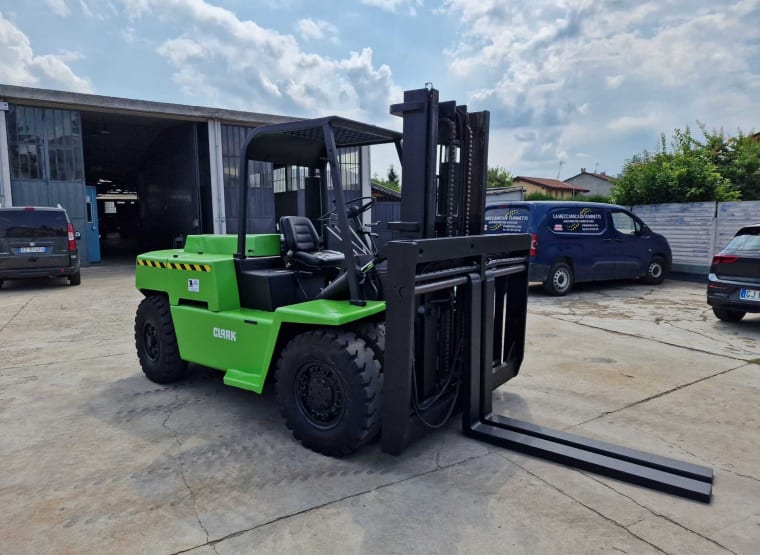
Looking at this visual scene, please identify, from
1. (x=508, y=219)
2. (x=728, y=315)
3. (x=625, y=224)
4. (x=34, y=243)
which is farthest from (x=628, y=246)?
(x=34, y=243)

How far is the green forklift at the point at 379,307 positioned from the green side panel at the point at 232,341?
13mm

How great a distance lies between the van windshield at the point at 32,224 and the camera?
408 inches

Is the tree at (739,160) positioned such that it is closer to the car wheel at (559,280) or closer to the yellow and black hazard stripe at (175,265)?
the car wheel at (559,280)

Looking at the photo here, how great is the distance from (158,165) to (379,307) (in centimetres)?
2242

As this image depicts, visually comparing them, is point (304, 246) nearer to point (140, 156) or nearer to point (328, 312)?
point (328, 312)

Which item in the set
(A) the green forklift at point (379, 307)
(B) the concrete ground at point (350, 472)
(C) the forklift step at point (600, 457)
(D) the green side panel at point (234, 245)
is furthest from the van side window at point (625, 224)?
(D) the green side panel at point (234, 245)

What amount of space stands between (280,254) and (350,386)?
5.85 ft

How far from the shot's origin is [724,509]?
2.79 metres

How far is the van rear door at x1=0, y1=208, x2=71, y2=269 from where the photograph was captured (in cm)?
1042

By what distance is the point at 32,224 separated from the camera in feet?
34.9

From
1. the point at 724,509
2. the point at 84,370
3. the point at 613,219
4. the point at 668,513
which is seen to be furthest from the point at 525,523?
the point at 613,219

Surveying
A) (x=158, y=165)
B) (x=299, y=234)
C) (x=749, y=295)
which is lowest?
(x=749, y=295)

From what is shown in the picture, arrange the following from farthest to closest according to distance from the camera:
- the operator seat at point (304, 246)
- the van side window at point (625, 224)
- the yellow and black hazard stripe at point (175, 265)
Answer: the van side window at point (625, 224) → the yellow and black hazard stripe at point (175, 265) → the operator seat at point (304, 246)

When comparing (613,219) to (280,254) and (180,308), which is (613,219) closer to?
(280,254)
